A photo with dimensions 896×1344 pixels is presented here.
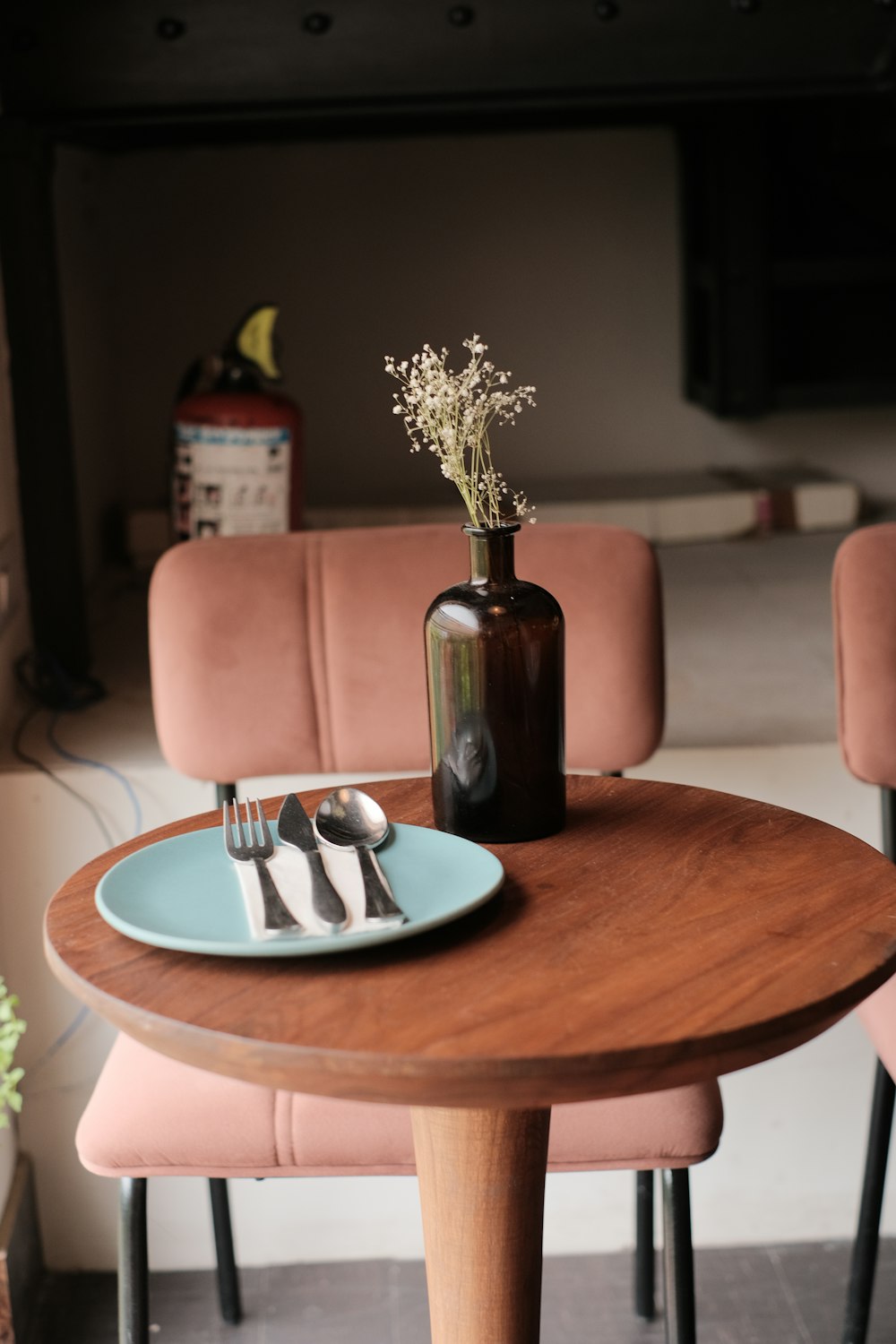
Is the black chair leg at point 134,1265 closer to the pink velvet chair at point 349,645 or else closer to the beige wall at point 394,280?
the pink velvet chair at point 349,645

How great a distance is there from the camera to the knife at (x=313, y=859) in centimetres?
89

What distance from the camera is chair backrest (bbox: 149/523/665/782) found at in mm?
1455

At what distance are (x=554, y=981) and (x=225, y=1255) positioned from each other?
3.50 ft

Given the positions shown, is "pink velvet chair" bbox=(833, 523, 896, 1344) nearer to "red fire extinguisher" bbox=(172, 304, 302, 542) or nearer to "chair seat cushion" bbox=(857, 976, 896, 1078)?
"chair seat cushion" bbox=(857, 976, 896, 1078)

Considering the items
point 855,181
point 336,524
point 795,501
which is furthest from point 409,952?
point 855,181

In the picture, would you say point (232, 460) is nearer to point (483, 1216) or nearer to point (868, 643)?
point (868, 643)

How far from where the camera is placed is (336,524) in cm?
293

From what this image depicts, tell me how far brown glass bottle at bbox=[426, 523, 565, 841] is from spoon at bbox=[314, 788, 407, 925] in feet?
0.19

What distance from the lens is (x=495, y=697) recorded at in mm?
1042

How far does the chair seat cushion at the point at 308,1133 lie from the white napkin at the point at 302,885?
1.10 ft

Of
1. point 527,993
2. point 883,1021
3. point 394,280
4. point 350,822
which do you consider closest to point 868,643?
point 883,1021

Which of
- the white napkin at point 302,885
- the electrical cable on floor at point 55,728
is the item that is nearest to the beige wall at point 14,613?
the electrical cable on floor at point 55,728

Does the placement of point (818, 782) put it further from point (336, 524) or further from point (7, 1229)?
point (336, 524)

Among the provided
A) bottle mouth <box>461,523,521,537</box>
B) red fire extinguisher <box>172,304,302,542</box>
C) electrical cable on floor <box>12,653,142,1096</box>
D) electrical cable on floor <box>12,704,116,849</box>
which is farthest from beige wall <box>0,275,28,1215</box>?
bottle mouth <box>461,523,521,537</box>
